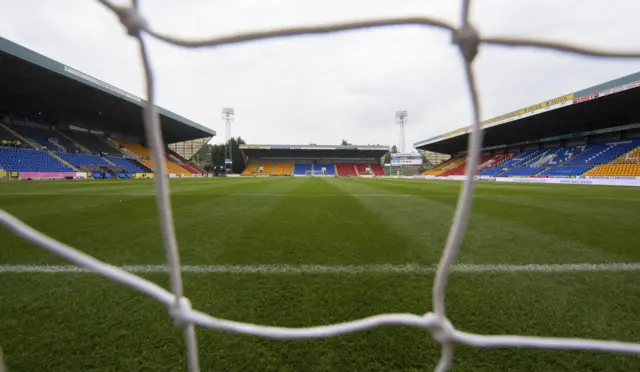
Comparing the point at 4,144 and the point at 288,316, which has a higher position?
the point at 4,144

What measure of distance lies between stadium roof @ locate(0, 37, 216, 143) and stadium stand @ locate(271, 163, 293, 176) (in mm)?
19056

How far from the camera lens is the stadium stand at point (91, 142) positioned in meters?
26.8

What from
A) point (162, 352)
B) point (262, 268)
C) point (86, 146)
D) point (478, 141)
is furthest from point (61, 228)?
point (86, 146)

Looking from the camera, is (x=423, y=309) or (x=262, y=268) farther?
(x=262, y=268)

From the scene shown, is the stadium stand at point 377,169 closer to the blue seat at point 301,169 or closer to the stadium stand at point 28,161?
the blue seat at point 301,169

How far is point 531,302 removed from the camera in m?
1.66

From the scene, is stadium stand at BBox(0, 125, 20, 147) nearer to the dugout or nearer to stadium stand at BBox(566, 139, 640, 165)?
the dugout

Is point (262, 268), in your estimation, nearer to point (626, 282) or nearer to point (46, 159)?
point (626, 282)

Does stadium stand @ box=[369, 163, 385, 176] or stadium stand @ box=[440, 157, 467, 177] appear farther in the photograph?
stadium stand @ box=[369, 163, 385, 176]

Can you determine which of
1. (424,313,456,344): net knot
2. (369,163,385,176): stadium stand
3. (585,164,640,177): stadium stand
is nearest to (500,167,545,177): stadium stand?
(585,164,640,177): stadium stand

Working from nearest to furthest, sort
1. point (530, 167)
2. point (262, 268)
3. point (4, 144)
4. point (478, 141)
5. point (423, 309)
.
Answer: point (478, 141)
point (423, 309)
point (262, 268)
point (4, 144)
point (530, 167)

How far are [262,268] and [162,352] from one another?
1.00 m

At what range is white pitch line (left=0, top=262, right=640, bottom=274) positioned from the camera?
2123mm

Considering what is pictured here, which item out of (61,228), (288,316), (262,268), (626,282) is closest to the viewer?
(288,316)
